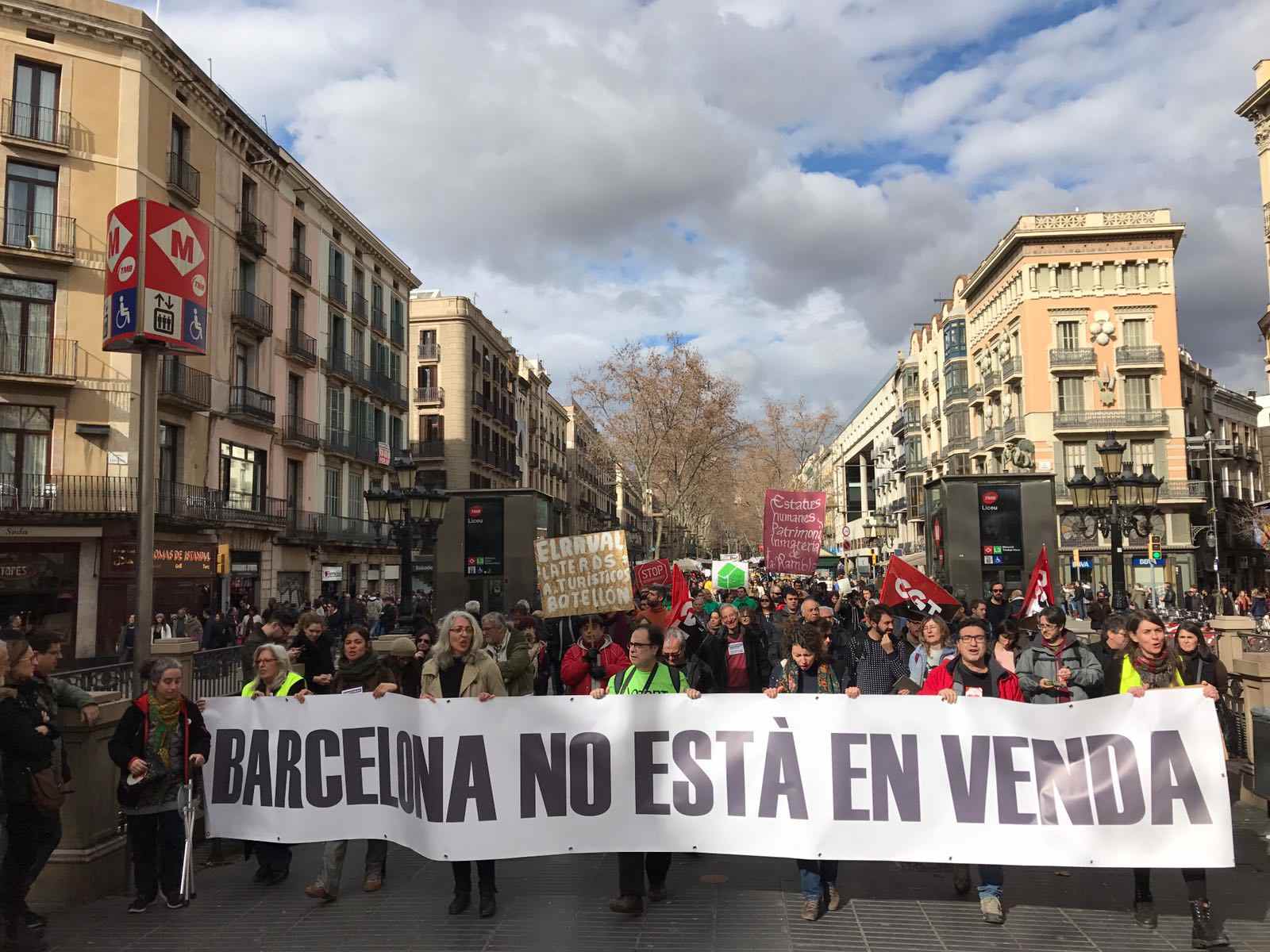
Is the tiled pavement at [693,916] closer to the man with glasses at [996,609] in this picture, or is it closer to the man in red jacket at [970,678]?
the man in red jacket at [970,678]

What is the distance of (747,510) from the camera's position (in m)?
81.3

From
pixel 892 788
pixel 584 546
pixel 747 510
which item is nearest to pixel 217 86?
pixel 584 546

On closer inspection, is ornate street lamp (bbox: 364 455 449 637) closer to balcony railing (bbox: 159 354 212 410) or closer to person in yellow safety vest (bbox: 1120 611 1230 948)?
person in yellow safety vest (bbox: 1120 611 1230 948)

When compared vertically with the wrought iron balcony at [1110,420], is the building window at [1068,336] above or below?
Result: above

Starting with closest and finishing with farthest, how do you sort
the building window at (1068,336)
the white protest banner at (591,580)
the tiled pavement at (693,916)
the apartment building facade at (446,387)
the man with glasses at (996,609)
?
the tiled pavement at (693,916)
the white protest banner at (591,580)
the man with glasses at (996,609)
the building window at (1068,336)
the apartment building facade at (446,387)

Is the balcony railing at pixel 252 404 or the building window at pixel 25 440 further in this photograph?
the balcony railing at pixel 252 404

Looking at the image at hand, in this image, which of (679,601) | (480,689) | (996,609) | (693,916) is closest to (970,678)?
(693,916)

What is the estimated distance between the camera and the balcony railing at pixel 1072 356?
49.7 meters

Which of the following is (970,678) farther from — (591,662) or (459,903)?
(591,662)

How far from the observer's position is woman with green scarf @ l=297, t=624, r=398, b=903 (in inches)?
230

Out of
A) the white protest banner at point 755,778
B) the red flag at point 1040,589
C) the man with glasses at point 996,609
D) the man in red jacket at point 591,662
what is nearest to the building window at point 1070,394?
the man with glasses at point 996,609

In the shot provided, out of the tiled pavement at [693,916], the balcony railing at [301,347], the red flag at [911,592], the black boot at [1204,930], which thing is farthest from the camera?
the balcony railing at [301,347]

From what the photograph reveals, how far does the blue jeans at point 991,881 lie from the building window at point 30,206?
1051 inches

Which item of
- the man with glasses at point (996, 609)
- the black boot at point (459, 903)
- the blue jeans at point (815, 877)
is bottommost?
the black boot at point (459, 903)
